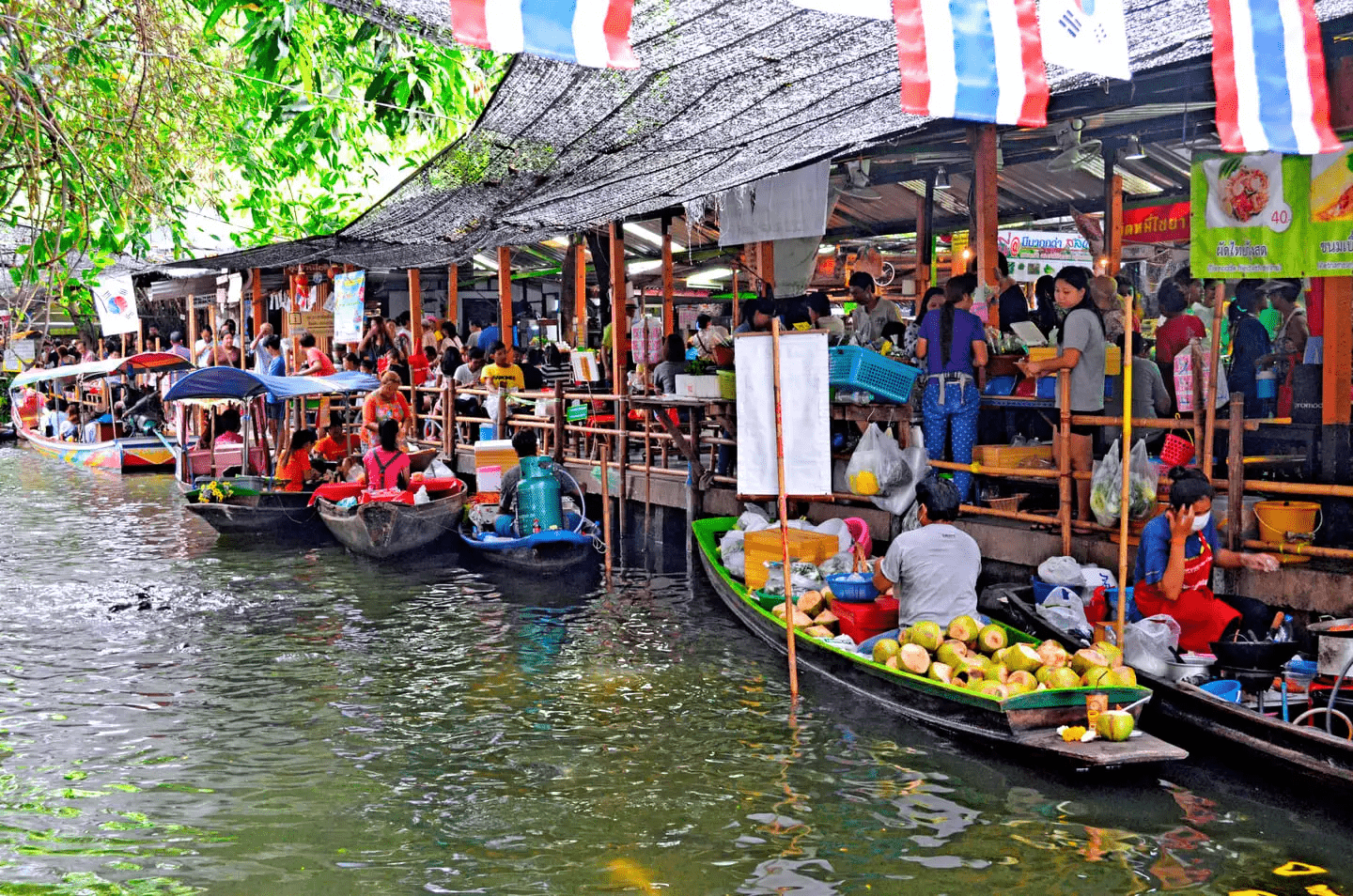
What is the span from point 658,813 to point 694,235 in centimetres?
1200

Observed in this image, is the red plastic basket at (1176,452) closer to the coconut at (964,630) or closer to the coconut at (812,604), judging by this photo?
the coconut at (964,630)

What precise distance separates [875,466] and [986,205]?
272 centimetres

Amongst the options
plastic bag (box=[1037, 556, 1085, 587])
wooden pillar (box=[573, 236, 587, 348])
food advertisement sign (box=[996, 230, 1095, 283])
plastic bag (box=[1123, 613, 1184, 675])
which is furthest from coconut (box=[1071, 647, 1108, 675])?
wooden pillar (box=[573, 236, 587, 348])

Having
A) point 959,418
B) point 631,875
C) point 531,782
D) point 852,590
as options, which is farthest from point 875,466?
point 631,875

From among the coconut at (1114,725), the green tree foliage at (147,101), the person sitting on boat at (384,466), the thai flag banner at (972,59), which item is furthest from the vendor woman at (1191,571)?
the person sitting on boat at (384,466)

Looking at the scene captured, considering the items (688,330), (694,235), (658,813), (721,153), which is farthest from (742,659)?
(688,330)

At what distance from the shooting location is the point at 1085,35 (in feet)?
17.5

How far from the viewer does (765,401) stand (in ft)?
27.2

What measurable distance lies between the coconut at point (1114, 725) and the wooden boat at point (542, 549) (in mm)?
7144

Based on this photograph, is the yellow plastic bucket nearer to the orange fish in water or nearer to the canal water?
the canal water

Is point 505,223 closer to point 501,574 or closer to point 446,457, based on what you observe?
point 501,574

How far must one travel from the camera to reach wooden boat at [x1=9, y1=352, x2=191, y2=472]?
61.8ft

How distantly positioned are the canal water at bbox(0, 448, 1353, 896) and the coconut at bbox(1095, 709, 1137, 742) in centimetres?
32

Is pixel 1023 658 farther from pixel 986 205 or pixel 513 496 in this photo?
pixel 513 496
